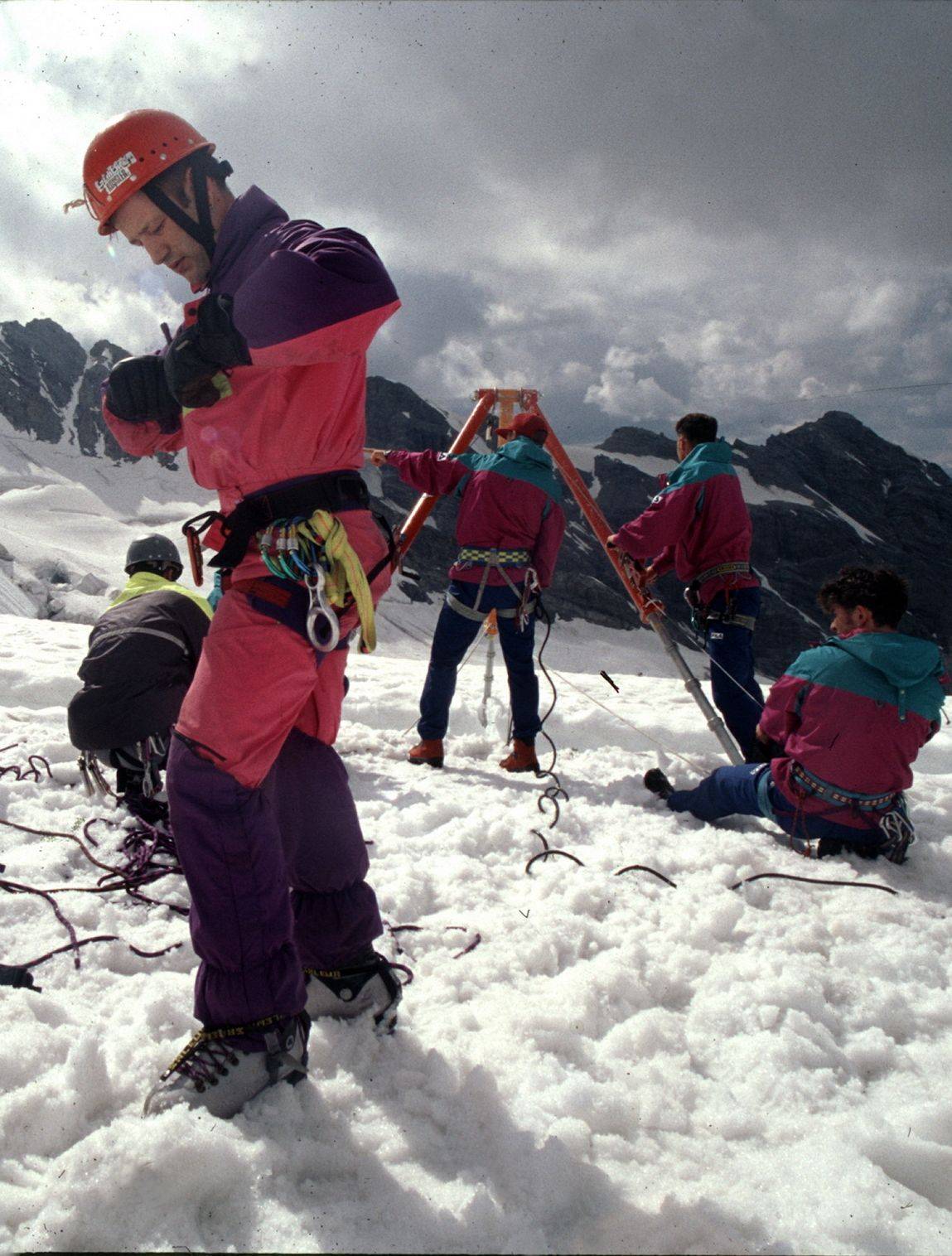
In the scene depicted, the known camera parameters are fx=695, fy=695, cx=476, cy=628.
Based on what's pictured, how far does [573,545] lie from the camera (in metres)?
100

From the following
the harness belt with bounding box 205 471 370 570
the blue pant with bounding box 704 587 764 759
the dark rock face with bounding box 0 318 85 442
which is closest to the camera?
the harness belt with bounding box 205 471 370 570

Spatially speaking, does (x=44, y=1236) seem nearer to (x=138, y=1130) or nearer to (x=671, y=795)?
(x=138, y=1130)

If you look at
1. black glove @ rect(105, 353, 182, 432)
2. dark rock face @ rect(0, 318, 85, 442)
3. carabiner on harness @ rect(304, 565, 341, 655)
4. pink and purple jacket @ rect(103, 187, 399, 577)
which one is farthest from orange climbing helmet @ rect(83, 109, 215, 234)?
dark rock face @ rect(0, 318, 85, 442)

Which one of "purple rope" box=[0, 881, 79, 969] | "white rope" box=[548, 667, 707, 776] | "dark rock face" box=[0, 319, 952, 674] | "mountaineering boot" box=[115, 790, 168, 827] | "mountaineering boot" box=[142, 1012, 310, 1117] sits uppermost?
"dark rock face" box=[0, 319, 952, 674]

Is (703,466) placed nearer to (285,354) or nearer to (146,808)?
(285,354)

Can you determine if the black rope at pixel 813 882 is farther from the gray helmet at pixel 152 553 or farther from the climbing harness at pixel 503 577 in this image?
the gray helmet at pixel 152 553

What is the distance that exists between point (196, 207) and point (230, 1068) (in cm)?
230

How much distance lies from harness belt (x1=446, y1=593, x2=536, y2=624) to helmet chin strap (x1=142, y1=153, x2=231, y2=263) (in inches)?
119

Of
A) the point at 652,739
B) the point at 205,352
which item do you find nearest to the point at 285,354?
the point at 205,352

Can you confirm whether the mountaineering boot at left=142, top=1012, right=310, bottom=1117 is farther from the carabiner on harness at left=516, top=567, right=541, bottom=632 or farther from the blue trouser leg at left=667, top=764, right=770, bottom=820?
the carabiner on harness at left=516, top=567, right=541, bottom=632

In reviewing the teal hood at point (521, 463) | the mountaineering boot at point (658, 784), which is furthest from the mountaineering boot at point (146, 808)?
the teal hood at point (521, 463)

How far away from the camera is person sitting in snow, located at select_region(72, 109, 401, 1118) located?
1.67 metres

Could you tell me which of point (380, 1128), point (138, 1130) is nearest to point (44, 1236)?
point (138, 1130)

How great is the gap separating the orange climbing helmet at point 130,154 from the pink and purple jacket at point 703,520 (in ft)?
10.8
